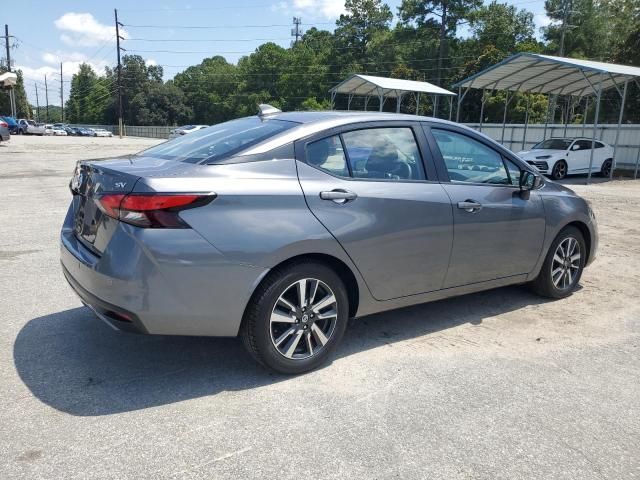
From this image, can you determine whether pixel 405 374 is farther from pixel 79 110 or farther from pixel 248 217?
pixel 79 110

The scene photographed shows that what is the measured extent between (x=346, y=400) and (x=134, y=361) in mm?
1445

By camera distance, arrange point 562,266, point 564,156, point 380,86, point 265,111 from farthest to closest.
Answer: point 380,86, point 564,156, point 562,266, point 265,111

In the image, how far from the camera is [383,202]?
362 centimetres

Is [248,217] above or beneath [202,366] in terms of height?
above

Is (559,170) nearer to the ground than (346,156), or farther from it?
nearer to the ground

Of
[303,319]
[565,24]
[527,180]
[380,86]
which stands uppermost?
[565,24]

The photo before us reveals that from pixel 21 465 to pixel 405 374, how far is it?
2205mm

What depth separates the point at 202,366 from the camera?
3.54 m

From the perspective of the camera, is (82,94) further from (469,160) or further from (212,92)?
(469,160)

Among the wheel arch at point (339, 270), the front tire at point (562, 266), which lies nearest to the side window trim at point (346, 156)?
the wheel arch at point (339, 270)

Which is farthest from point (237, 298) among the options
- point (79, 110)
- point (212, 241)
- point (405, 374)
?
point (79, 110)

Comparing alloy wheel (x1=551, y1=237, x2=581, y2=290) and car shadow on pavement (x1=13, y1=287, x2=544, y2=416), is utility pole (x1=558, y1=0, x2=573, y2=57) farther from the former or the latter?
car shadow on pavement (x1=13, y1=287, x2=544, y2=416)

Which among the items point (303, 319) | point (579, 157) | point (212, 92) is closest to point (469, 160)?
point (303, 319)

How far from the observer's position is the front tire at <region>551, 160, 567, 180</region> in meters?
18.6
